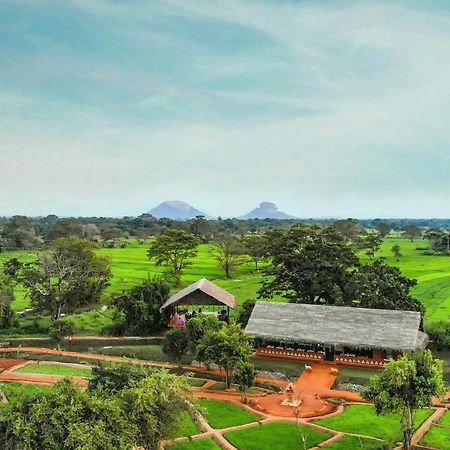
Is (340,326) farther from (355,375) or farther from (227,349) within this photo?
(227,349)

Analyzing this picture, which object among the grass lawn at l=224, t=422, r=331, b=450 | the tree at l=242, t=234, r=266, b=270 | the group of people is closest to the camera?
the grass lawn at l=224, t=422, r=331, b=450

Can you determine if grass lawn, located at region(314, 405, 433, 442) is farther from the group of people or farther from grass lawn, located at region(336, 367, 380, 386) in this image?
the group of people

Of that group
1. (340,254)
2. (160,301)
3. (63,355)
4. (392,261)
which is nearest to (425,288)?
(340,254)

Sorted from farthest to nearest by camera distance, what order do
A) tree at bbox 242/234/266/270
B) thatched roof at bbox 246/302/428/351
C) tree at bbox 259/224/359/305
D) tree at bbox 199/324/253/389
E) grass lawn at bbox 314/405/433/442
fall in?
tree at bbox 242/234/266/270
tree at bbox 259/224/359/305
thatched roof at bbox 246/302/428/351
tree at bbox 199/324/253/389
grass lawn at bbox 314/405/433/442

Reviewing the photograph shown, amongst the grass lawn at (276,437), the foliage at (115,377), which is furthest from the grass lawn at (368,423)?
the foliage at (115,377)

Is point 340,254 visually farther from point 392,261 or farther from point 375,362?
point 392,261

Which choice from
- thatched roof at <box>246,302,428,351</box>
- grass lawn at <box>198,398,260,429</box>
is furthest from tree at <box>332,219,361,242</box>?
grass lawn at <box>198,398,260,429</box>

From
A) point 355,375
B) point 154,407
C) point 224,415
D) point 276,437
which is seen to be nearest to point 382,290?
point 355,375
